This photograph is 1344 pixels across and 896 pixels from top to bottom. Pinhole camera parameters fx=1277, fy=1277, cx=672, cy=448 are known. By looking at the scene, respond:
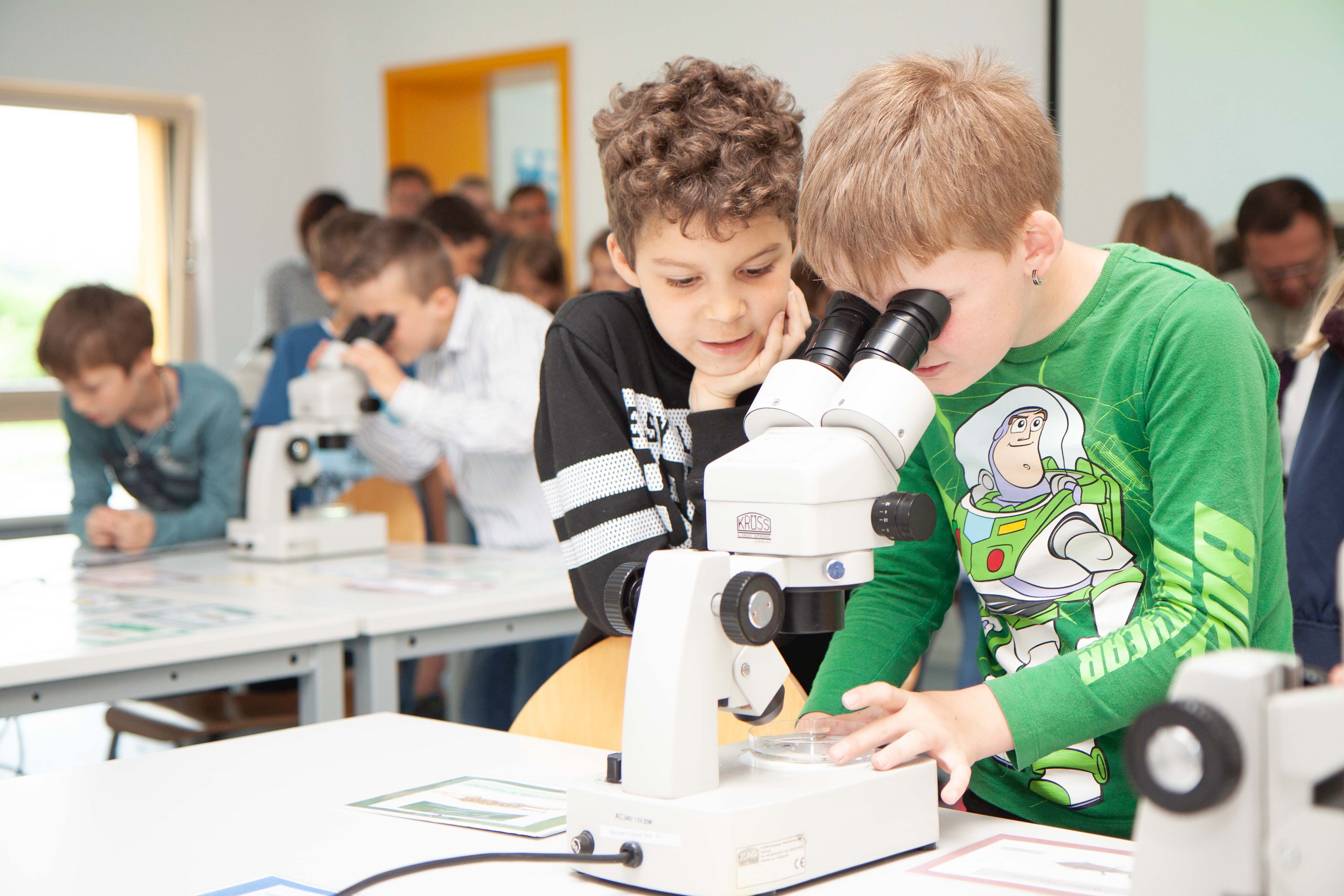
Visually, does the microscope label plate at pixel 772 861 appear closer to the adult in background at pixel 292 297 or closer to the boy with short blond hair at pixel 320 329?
the boy with short blond hair at pixel 320 329

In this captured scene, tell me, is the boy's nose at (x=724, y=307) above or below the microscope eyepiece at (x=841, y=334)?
above

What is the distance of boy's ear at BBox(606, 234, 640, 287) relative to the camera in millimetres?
1518

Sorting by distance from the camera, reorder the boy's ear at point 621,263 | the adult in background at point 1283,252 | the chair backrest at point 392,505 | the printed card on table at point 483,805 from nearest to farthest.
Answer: the printed card on table at point 483,805, the boy's ear at point 621,263, the chair backrest at point 392,505, the adult in background at point 1283,252

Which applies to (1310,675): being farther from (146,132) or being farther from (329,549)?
(146,132)

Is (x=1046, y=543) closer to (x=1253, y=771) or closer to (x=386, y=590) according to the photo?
(x=1253, y=771)

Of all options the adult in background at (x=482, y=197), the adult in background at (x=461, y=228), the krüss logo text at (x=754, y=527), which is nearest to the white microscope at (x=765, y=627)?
the krüss logo text at (x=754, y=527)

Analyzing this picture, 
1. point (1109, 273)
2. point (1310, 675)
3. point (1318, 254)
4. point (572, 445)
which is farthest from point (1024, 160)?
point (1318, 254)

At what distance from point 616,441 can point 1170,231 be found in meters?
2.37

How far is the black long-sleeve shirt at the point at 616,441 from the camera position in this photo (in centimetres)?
146

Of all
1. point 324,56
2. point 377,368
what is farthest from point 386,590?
point 324,56

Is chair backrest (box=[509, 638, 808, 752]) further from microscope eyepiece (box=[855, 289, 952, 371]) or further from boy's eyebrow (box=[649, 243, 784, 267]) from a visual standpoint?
microscope eyepiece (box=[855, 289, 952, 371])

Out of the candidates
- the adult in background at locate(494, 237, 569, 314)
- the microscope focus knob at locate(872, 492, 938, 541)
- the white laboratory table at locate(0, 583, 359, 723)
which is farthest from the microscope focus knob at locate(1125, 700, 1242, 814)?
the adult in background at locate(494, 237, 569, 314)

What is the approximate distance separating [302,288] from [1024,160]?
217 inches

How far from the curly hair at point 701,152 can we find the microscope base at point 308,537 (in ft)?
5.12
